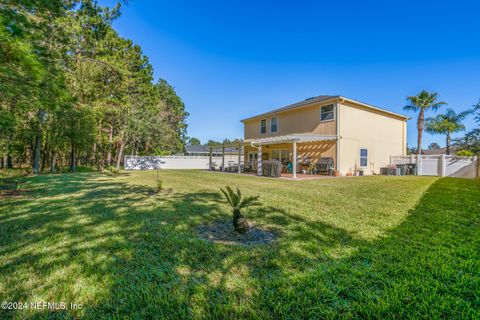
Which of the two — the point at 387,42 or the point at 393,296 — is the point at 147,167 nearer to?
the point at 387,42

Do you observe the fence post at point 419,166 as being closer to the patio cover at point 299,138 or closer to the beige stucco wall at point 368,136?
the beige stucco wall at point 368,136

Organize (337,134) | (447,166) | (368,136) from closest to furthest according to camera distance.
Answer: (337,134)
(447,166)
(368,136)

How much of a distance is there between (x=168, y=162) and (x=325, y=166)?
18.0 metres

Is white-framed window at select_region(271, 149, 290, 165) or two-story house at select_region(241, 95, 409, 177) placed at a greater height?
two-story house at select_region(241, 95, 409, 177)

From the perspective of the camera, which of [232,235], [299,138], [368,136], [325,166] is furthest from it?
[368,136]

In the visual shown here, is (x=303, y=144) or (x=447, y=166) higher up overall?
(x=303, y=144)

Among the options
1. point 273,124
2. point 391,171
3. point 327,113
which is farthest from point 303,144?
point 391,171

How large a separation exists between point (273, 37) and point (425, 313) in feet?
55.1

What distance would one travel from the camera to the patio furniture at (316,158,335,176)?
585 inches

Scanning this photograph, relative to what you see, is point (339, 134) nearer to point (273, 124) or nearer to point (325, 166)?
point (325, 166)

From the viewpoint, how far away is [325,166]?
15.3 meters

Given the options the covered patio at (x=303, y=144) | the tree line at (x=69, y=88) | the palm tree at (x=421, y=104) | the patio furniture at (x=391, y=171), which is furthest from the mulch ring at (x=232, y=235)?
the palm tree at (x=421, y=104)

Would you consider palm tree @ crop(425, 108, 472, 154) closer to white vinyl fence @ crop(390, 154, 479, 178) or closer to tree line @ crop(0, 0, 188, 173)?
white vinyl fence @ crop(390, 154, 479, 178)

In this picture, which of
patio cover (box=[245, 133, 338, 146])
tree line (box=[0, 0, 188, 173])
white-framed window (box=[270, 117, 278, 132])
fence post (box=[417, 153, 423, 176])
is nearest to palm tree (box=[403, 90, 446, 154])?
fence post (box=[417, 153, 423, 176])
